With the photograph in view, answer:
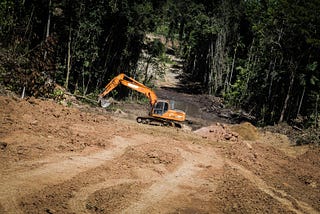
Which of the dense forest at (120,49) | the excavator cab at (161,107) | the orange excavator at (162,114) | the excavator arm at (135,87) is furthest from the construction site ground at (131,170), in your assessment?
the dense forest at (120,49)

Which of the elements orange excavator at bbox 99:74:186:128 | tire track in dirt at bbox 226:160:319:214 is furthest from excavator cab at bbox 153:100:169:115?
tire track in dirt at bbox 226:160:319:214

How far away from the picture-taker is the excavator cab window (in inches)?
720

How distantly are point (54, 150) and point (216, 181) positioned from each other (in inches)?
212

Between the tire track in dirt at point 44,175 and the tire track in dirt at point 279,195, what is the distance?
15.6 feet

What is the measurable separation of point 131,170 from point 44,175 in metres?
2.72

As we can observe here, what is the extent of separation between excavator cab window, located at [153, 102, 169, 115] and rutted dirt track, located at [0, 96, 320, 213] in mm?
1956

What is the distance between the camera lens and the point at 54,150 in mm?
10633

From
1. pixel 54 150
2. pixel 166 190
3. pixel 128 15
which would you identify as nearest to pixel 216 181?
pixel 166 190

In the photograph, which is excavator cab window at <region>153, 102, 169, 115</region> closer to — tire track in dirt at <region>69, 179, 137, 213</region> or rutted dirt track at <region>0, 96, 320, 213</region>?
rutted dirt track at <region>0, 96, 320, 213</region>

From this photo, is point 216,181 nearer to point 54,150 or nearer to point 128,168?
point 128,168

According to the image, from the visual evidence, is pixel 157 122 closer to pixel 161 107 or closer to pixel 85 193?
pixel 161 107

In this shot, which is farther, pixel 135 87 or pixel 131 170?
pixel 135 87

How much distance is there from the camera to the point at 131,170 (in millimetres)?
10172

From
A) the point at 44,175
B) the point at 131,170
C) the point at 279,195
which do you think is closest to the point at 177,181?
the point at 131,170
